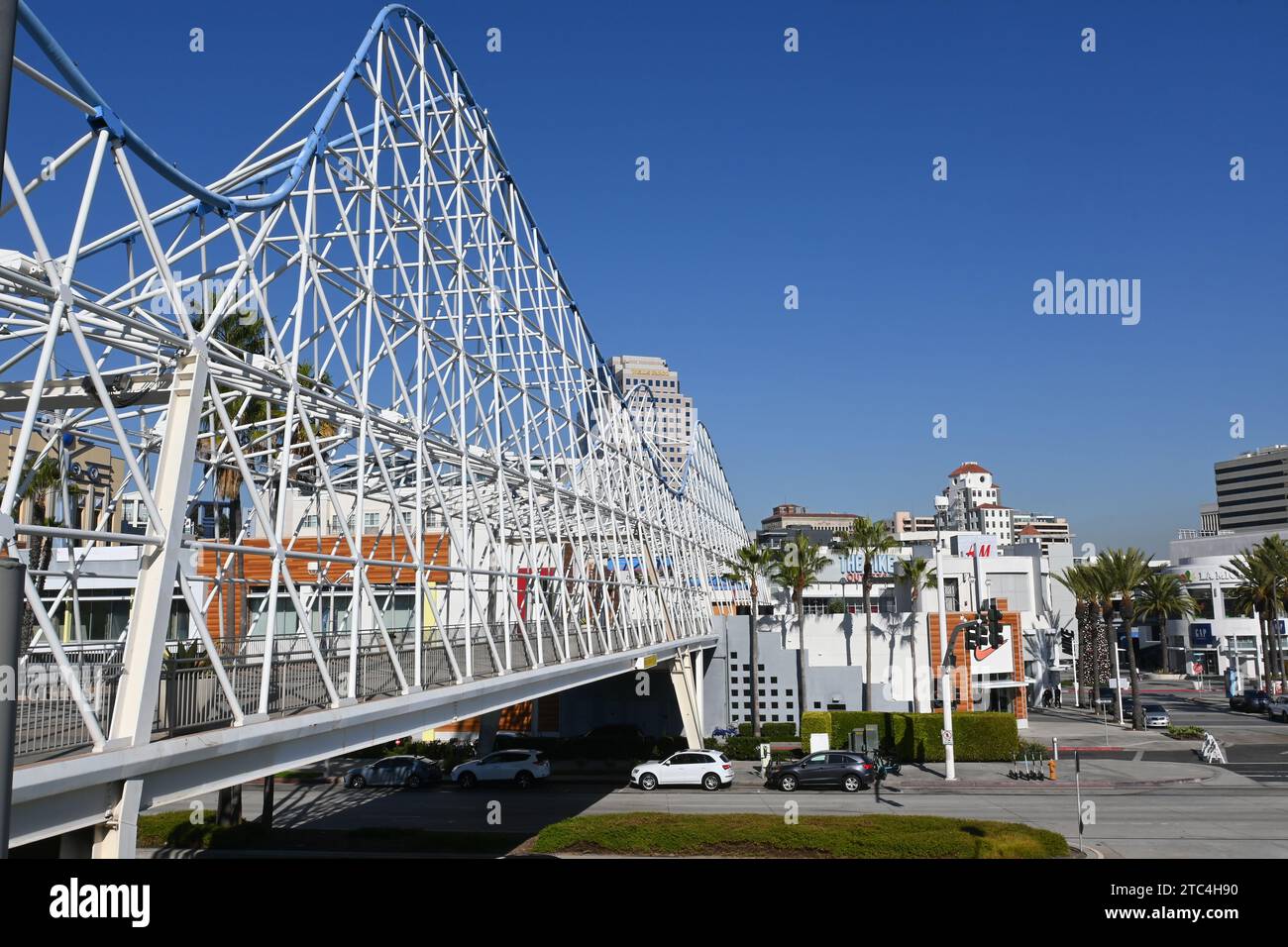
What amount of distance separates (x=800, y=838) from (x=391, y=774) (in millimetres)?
19842

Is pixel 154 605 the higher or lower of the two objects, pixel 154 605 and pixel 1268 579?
the lower

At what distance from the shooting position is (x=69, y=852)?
9.35m

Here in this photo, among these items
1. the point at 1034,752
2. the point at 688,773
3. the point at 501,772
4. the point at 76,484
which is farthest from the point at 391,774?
the point at 1034,752

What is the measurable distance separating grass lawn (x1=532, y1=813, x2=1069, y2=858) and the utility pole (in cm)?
1914

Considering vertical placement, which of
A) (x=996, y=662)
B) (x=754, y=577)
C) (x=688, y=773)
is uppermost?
(x=754, y=577)

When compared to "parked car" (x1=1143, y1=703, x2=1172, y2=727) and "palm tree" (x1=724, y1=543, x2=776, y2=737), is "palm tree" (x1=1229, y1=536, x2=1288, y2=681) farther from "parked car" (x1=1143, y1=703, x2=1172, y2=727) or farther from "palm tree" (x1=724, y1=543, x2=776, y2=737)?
"palm tree" (x1=724, y1=543, x2=776, y2=737)

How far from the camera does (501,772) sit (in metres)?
36.7

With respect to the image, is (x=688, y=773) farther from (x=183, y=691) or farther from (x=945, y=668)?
(x=183, y=691)

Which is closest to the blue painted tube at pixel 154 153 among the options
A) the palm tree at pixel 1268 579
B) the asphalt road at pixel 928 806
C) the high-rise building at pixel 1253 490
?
the asphalt road at pixel 928 806

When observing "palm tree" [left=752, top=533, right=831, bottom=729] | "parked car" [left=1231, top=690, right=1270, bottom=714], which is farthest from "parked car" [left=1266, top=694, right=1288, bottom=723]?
"palm tree" [left=752, top=533, right=831, bottom=729]

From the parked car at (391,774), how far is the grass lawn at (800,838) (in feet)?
47.9

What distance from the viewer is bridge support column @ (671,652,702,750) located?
44.0m
